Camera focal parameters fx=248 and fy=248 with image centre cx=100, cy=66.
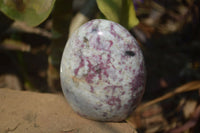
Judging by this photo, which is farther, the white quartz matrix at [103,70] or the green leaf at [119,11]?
the green leaf at [119,11]

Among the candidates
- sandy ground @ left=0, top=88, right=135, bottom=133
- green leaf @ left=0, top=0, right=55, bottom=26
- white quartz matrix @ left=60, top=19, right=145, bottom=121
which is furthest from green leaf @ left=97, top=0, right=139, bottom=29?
sandy ground @ left=0, top=88, right=135, bottom=133

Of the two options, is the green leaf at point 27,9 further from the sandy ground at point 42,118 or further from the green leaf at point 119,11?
the sandy ground at point 42,118

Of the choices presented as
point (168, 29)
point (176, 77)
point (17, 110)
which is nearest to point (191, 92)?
point (176, 77)

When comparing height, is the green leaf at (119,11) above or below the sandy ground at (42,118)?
above

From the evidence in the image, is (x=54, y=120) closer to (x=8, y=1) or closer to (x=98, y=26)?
(x=98, y=26)

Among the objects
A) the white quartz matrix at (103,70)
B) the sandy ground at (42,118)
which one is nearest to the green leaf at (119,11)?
the white quartz matrix at (103,70)

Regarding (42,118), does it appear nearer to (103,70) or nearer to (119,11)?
(103,70)
